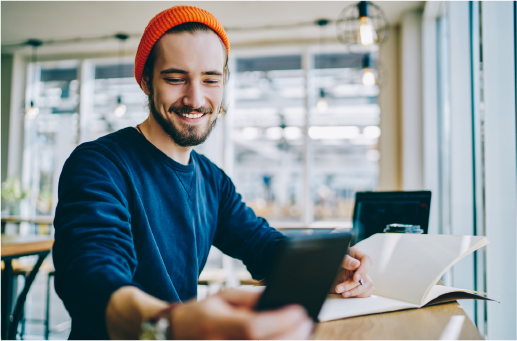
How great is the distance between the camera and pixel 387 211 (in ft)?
4.24

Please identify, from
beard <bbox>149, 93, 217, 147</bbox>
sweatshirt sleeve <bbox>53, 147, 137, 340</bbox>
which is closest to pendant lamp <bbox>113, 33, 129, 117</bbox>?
beard <bbox>149, 93, 217, 147</bbox>

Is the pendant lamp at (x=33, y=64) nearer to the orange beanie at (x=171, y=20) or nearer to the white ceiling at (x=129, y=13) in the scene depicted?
the white ceiling at (x=129, y=13)

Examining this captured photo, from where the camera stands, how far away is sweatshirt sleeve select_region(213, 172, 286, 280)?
1.02m

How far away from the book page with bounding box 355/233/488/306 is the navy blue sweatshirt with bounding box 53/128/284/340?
0.93 feet

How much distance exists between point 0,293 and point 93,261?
2792 millimetres

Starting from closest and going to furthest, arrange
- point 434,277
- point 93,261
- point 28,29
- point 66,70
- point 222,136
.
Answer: point 93,261 < point 434,277 < point 28,29 < point 222,136 < point 66,70

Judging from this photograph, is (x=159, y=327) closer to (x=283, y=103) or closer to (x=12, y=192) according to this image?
(x=283, y=103)

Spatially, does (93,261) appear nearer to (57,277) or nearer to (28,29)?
(57,277)

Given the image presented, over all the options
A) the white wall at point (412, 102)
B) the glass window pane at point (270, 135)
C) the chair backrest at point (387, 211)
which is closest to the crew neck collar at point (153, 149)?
the chair backrest at point (387, 211)

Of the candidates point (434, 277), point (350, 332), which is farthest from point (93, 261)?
point (434, 277)

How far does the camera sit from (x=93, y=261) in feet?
1.62

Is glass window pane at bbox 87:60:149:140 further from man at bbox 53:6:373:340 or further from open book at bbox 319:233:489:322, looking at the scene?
open book at bbox 319:233:489:322

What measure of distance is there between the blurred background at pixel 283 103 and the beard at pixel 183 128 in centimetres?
183

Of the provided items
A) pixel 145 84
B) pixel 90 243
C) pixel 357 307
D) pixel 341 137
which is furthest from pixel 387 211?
pixel 341 137
